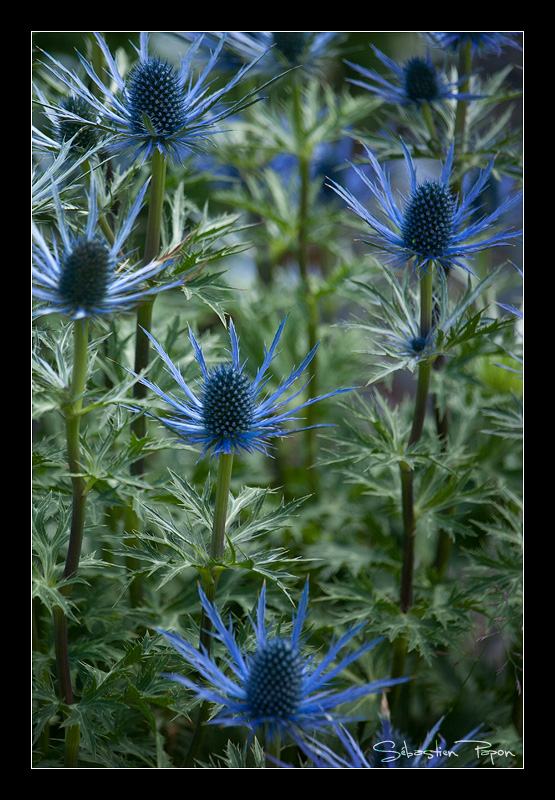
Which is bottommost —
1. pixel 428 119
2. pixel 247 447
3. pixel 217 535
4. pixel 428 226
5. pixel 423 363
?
pixel 217 535

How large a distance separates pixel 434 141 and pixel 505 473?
25.5 inches

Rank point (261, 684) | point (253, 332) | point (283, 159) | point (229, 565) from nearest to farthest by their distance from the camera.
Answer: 1. point (261, 684)
2. point (229, 565)
3. point (253, 332)
4. point (283, 159)

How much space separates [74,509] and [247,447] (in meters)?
0.24

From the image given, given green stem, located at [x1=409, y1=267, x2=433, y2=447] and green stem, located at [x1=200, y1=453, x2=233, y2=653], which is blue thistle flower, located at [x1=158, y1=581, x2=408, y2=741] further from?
green stem, located at [x1=409, y1=267, x2=433, y2=447]

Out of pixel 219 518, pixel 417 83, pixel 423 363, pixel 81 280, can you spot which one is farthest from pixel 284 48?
pixel 219 518

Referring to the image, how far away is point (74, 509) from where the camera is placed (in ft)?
2.94

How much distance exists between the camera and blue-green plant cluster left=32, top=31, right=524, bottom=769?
0.85 meters

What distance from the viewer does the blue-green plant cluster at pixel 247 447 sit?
850 millimetres

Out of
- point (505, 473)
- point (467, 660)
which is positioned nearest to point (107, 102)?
point (505, 473)

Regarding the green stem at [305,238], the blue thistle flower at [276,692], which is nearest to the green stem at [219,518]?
the blue thistle flower at [276,692]

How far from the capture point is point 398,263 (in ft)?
3.28

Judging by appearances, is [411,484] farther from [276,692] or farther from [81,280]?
[81,280]

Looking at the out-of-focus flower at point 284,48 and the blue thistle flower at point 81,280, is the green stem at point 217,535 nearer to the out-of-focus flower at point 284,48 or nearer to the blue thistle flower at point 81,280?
the blue thistle flower at point 81,280
